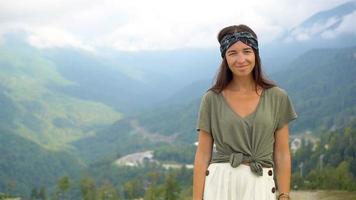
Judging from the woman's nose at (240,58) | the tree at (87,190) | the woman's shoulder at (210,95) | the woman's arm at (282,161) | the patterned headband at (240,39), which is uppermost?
the tree at (87,190)

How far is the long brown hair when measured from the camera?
3.90 m

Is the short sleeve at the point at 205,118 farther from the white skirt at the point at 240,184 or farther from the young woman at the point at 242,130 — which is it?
the white skirt at the point at 240,184

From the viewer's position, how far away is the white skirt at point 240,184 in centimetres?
370

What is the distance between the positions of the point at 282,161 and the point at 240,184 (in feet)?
1.31

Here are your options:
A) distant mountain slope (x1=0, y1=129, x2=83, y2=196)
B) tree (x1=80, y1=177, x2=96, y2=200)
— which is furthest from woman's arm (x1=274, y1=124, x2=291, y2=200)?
distant mountain slope (x1=0, y1=129, x2=83, y2=196)

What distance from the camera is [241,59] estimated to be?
3826 millimetres

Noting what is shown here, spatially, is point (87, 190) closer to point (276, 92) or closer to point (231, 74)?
point (231, 74)

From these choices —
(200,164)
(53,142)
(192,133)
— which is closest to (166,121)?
(192,133)

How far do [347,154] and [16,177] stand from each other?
83.3 metres

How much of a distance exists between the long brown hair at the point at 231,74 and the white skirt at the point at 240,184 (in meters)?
0.62

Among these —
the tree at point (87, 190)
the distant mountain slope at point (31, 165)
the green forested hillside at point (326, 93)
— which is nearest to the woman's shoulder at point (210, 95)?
the tree at point (87, 190)

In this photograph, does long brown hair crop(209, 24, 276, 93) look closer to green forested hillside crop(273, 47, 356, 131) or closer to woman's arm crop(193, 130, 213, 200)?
woman's arm crop(193, 130, 213, 200)

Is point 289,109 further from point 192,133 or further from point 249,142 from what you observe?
point 192,133

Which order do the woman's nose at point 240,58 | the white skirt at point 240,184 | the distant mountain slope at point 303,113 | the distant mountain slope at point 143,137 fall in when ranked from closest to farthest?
1. the white skirt at point 240,184
2. the woman's nose at point 240,58
3. the distant mountain slope at point 303,113
4. the distant mountain slope at point 143,137
